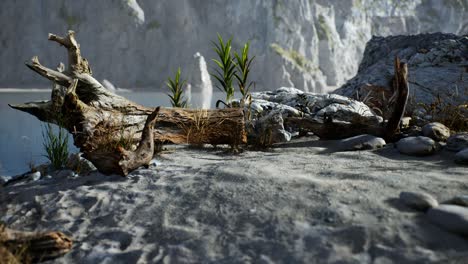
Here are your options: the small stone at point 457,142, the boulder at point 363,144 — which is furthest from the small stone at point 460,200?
the boulder at point 363,144

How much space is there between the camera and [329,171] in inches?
165

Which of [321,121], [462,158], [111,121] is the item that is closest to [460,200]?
[462,158]

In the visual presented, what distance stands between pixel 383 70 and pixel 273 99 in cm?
396

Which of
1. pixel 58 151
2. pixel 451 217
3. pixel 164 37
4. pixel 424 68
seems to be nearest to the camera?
pixel 451 217

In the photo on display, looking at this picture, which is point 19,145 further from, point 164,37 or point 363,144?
point 164,37

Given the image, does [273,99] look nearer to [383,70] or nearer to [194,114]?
[194,114]

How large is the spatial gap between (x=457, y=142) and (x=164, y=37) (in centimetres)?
6264

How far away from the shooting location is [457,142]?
4.96 metres

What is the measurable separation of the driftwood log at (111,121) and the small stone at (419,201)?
10.2ft

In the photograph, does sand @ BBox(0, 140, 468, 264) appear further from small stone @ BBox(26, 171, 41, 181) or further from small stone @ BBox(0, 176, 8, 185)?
small stone @ BBox(0, 176, 8, 185)

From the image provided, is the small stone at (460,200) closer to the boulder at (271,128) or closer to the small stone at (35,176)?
the boulder at (271,128)

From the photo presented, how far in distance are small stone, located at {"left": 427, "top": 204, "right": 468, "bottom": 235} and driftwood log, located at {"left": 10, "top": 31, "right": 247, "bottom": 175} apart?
3322mm

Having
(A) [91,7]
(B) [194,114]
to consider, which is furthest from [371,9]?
(B) [194,114]

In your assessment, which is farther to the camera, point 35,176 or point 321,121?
point 321,121
